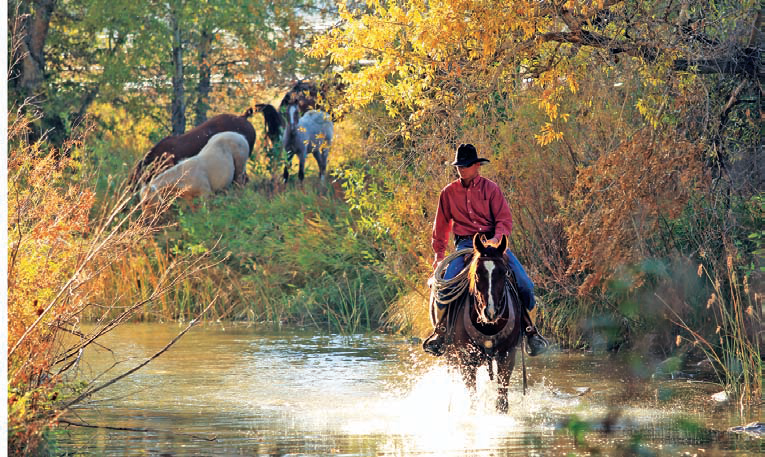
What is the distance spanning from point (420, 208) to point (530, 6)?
15.7ft

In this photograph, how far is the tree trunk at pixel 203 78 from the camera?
3038cm

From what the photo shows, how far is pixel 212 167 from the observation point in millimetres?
25219

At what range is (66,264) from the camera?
10.1 metres

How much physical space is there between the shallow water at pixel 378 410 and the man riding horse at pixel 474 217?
→ 2.16ft

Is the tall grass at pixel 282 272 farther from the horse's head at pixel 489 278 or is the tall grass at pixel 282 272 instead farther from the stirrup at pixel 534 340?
the horse's head at pixel 489 278

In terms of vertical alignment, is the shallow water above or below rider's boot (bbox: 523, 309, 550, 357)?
below

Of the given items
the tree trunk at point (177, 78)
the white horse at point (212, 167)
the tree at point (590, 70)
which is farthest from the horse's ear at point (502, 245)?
the tree trunk at point (177, 78)

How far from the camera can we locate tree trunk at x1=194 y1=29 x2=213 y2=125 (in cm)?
3038

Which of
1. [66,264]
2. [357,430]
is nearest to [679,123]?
[357,430]

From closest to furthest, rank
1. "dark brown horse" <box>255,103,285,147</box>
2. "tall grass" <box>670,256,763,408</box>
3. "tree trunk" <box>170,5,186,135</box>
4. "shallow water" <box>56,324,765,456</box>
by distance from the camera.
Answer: "shallow water" <box>56,324,765,456</box> → "tall grass" <box>670,256,763,408</box> → "dark brown horse" <box>255,103,285,147</box> → "tree trunk" <box>170,5,186,135</box>

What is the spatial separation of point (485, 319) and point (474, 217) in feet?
4.23

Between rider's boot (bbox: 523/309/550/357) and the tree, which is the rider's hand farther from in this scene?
the tree

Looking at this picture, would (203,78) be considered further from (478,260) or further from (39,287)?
(39,287)

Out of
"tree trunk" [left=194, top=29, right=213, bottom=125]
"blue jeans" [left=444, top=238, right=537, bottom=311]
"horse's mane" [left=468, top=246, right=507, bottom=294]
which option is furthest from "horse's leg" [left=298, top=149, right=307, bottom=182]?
"horse's mane" [left=468, top=246, right=507, bottom=294]
